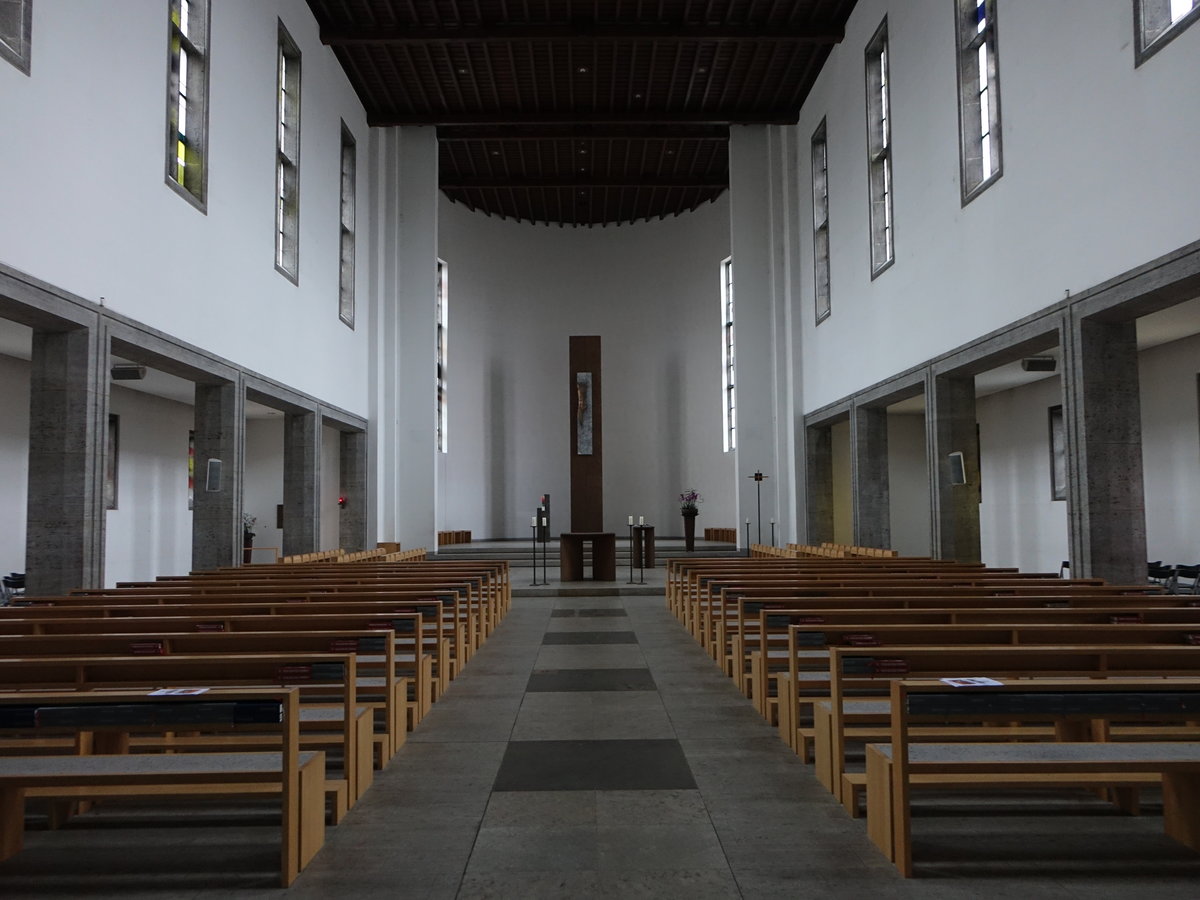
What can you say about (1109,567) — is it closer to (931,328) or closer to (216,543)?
(931,328)

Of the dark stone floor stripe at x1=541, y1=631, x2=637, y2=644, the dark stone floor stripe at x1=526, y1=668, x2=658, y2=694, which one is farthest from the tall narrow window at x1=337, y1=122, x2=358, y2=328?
the dark stone floor stripe at x1=526, y1=668, x2=658, y2=694

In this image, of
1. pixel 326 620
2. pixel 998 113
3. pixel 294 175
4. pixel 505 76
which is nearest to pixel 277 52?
pixel 294 175

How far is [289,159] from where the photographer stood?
13.3 m

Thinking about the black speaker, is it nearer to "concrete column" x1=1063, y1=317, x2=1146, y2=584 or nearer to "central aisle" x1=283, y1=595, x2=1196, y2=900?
"central aisle" x1=283, y1=595, x2=1196, y2=900

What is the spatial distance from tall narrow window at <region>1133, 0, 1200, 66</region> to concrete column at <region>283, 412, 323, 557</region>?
11.7 metres

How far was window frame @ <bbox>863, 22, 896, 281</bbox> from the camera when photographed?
13242 mm

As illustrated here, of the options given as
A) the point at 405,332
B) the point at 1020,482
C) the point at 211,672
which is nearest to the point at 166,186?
the point at 211,672

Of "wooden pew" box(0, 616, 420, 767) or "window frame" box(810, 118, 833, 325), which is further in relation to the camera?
"window frame" box(810, 118, 833, 325)

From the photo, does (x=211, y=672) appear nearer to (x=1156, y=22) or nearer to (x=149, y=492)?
(x=1156, y=22)

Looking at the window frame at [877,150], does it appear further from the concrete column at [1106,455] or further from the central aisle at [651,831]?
the central aisle at [651,831]

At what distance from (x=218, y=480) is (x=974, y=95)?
9875 mm

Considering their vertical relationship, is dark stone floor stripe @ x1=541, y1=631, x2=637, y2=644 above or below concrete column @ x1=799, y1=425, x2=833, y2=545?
below

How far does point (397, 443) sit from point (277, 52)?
24.0 ft

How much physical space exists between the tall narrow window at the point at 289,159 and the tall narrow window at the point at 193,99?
2.67m
